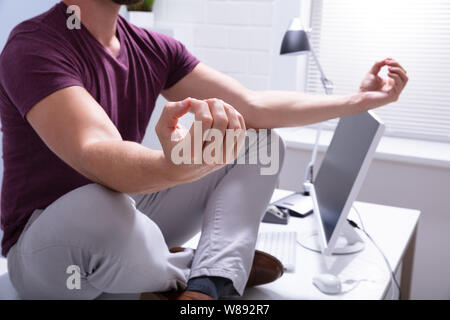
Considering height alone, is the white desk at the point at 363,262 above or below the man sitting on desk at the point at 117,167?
below

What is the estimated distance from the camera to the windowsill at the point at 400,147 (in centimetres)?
198

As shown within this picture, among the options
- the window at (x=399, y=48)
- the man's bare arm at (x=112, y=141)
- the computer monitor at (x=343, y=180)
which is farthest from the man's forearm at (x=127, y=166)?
the window at (x=399, y=48)

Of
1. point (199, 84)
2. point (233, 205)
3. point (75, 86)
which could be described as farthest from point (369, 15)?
point (75, 86)

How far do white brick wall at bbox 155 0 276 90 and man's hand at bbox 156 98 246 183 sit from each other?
1614 mm

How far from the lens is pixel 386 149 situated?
2076 mm

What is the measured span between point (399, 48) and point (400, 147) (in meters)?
0.43

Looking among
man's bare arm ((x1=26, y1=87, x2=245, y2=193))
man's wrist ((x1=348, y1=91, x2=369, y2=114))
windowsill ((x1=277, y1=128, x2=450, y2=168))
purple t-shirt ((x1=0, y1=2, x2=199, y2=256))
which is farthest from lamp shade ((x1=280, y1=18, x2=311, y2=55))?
man's bare arm ((x1=26, y1=87, x2=245, y2=193))

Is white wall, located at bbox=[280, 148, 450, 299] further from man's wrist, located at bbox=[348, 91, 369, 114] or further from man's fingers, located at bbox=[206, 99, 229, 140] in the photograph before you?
man's fingers, located at bbox=[206, 99, 229, 140]

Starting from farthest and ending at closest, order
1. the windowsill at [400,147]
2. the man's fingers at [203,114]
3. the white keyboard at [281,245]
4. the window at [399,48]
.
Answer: the window at [399,48], the windowsill at [400,147], the white keyboard at [281,245], the man's fingers at [203,114]

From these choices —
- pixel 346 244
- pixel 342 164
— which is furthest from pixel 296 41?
pixel 346 244

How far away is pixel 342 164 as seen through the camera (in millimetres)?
1268

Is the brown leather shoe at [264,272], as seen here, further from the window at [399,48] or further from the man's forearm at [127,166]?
the window at [399,48]

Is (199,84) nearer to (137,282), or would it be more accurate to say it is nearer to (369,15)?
(137,282)
